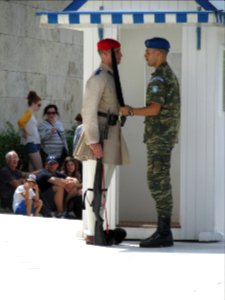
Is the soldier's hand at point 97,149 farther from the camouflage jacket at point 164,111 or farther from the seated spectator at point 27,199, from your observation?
the seated spectator at point 27,199

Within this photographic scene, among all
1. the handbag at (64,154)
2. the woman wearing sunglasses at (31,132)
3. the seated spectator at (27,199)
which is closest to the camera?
the seated spectator at (27,199)

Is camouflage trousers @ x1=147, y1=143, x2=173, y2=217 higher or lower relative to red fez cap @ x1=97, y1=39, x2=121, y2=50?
lower

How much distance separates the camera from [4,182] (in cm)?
1884

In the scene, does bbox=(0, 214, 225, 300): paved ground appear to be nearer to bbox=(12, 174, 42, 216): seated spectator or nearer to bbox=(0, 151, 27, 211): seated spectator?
bbox=(12, 174, 42, 216): seated spectator

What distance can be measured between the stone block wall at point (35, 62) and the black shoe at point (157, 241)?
836cm

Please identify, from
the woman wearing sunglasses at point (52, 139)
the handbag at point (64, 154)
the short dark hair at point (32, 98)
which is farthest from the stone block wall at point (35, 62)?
the handbag at point (64, 154)

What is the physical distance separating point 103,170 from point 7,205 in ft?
20.0

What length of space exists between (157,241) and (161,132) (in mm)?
1021

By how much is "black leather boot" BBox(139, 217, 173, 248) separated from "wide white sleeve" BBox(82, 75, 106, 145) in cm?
103

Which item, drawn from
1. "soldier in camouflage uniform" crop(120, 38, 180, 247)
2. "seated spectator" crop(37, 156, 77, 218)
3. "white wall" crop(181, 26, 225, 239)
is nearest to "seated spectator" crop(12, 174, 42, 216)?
"seated spectator" crop(37, 156, 77, 218)

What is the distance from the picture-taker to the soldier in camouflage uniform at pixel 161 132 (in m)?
12.8

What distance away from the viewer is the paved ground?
9.95 m

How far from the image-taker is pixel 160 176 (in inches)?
505

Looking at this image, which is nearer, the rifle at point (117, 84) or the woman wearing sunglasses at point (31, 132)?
the rifle at point (117, 84)
